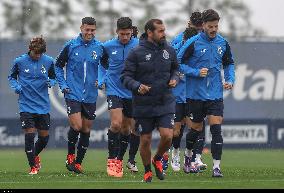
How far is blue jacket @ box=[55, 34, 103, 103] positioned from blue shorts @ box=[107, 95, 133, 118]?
21.4 inches

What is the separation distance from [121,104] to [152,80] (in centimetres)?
271

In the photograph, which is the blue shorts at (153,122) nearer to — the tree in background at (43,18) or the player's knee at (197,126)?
the player's knee at (197,126)

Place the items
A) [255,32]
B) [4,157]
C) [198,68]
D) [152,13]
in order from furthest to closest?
[255,32] < [152,13] < [4,157] < [198,68]

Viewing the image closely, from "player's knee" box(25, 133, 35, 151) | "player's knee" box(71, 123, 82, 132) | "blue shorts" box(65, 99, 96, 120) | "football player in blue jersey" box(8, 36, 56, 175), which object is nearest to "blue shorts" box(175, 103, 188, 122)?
"blue shorts" box(65, 99, 96, 120)

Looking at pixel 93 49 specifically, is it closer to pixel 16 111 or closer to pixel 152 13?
pixel 16 111

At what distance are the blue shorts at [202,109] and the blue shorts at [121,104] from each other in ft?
3.56

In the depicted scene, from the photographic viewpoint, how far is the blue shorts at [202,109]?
17766mm

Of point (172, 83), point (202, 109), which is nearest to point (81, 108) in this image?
point (202, 109)

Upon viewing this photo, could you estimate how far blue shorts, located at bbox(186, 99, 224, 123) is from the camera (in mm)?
17766

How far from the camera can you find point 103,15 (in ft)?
209

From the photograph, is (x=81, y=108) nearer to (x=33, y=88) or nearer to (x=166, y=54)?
Answer: (x=33, y=88)

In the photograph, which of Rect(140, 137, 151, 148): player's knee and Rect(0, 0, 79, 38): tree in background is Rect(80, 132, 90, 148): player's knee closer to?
Rect(140, 137, 151, 148): player's knee
